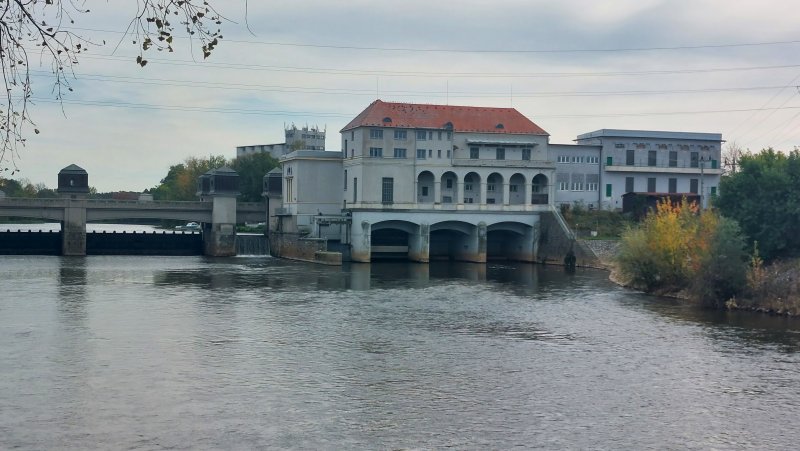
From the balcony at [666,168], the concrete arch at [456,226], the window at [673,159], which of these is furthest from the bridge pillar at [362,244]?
the window at [673,159]

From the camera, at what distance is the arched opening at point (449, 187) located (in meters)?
97.8

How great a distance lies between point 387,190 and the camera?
92750mm

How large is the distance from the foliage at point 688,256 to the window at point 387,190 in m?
33.9

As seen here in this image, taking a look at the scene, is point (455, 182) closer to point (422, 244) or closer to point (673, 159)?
point (422, 244)

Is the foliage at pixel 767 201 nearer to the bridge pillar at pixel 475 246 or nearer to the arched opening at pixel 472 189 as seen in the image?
the bridge pillar at pixel 475 246

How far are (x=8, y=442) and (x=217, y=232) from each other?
76707 mm

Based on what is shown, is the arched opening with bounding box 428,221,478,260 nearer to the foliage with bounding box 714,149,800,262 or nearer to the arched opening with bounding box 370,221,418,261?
the arched opening with bounding box 370,221,418,261

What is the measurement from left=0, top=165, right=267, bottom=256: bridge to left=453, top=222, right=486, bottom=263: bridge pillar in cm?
2692

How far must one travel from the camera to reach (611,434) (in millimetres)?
24469

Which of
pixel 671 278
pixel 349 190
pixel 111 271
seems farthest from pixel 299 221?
pixel 671 278

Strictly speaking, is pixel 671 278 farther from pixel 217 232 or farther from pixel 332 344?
pixel 217 232

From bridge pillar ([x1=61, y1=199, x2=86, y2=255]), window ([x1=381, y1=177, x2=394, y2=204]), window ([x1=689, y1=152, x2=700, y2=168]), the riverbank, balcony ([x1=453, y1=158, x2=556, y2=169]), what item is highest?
window ([x1=689, y1=152, x2=700, y2=168])

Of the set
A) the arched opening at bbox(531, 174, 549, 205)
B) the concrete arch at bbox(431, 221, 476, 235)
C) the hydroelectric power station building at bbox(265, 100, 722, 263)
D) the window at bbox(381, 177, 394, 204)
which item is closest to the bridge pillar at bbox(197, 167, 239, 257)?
the hydroelectric power station building at bbox(265, 100, 722, 263)

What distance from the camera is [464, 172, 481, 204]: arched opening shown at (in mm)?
99250
